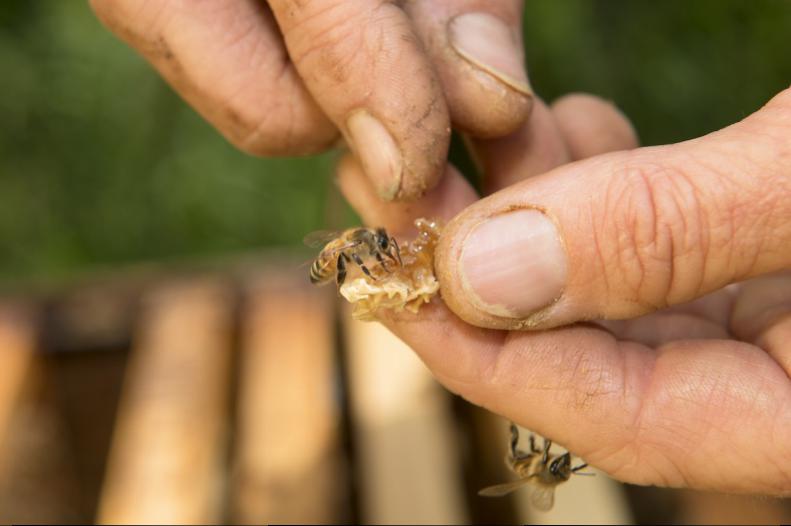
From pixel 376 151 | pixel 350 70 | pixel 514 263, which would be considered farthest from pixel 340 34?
pixel 514 263

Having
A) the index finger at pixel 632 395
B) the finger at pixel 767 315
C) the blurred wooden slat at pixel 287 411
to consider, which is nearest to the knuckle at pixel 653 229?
the index finger at pixel 632 395

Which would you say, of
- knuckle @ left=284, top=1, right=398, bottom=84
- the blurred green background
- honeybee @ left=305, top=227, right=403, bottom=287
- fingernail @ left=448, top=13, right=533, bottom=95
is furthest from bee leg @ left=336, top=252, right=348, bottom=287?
the blurred green background

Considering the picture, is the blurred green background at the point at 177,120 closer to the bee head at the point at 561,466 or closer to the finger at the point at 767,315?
the finger at the point at 767,315

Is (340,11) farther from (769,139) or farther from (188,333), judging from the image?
(188,333)

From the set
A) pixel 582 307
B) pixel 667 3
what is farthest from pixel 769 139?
pixel 667 3

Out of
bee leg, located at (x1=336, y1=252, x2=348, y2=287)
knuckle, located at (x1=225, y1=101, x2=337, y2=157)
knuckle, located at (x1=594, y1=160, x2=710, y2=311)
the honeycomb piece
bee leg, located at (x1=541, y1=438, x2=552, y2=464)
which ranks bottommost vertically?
bee leg, located at (x1=541, y1=438, x2=552, y2=464)

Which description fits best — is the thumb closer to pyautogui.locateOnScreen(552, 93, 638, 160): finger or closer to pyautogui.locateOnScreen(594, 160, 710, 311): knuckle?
pyautogui.locateOnScreen(594, 160, 710, 311): knuckle
